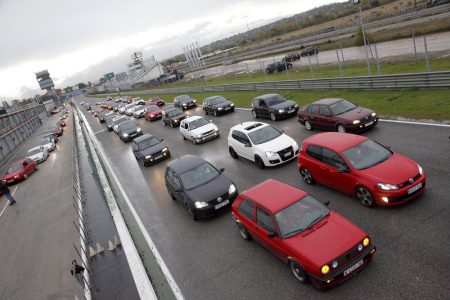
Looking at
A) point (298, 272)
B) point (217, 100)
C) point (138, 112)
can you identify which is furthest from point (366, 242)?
point (138, 112)

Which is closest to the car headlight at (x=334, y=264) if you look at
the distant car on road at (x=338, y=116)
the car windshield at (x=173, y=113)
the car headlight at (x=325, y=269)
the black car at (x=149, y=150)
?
the car headlight at (x=325, y=269)

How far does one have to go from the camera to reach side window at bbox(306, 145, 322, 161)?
11.2 metres

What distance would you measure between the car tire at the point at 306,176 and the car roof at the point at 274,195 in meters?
2.59

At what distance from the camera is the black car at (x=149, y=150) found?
20.1 m

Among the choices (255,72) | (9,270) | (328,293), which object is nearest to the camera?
(328,293)

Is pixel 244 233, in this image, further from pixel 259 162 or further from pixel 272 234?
pixel 259 162

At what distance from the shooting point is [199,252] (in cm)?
996

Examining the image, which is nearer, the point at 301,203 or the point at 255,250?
the point at 301,203

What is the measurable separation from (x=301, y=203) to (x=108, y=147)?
77.0 ft

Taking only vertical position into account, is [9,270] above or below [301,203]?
below

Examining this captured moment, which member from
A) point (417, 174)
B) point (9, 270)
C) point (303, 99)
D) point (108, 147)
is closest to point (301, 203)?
point (417, 174)

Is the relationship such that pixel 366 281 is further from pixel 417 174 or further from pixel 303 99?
pixel 303 99

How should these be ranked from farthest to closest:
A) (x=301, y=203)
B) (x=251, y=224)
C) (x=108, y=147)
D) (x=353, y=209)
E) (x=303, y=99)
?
1. (x=108, y=147)
2. (x=303, y=99)
3. (x=353, y=209)
4. (x=251, y=224)
5. (x=301, y=203)

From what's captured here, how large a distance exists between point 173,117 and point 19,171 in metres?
13.0
